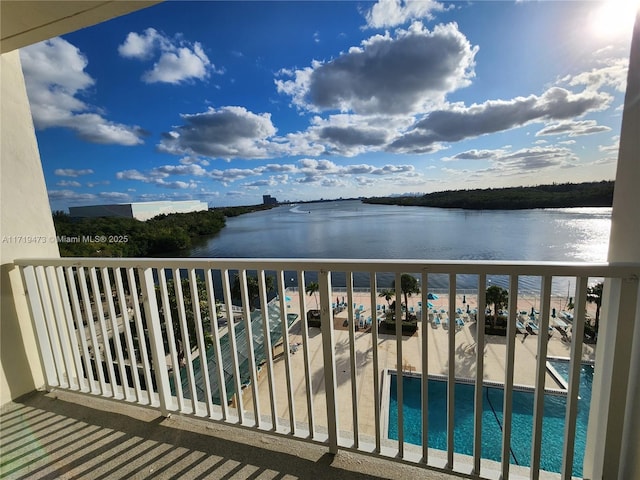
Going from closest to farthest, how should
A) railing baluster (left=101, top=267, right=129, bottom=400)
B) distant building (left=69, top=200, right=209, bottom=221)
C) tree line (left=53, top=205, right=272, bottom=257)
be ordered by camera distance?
railing baluster (left=101, top=267, right=129, bottom=400) < tree line (left=53, top=205, right=272, bottom=257) < distant building (left=69, top=200, right=209, bottom=221)

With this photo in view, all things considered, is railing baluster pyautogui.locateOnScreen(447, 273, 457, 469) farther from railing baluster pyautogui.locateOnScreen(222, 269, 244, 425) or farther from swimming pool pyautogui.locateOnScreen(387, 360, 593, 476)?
swimming pool pyautogui.locateOnScreen(387, 360, 593, 476)

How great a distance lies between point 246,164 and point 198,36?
4342 millimetres

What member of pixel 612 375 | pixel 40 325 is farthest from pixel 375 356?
pixel 40 325

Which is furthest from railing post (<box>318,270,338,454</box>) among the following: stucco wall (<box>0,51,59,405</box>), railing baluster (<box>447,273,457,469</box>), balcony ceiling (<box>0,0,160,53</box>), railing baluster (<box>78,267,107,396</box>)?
stucco wall (<box>0,51,59,405</box>)

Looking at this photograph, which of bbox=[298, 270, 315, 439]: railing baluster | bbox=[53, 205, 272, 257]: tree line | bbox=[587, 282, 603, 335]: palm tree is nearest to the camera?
bbox=[587, 282, 603, 335]: palm tree

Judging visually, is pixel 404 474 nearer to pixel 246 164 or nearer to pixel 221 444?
pixel 221 444

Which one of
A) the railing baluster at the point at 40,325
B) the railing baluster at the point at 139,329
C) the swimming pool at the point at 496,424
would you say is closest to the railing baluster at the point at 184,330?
the railing baluster at the point at 139,329

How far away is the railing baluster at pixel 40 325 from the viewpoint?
185 centimetres

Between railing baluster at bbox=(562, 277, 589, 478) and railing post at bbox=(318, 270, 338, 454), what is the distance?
3.13ft

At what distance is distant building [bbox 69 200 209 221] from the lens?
3.14m

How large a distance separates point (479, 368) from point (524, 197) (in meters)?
1.39

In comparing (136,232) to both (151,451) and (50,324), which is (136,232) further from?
(151,451)

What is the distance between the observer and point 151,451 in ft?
4.69

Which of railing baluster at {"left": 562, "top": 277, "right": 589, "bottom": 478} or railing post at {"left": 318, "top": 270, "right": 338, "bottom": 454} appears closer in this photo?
railing baluster at {"left": 562, "top": 277, "right": 589, "bottom": 478}
